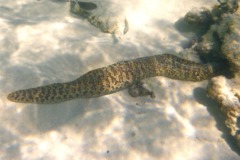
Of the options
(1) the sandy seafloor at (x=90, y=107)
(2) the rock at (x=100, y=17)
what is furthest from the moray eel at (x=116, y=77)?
(2) the rock at (x=100, y=17)

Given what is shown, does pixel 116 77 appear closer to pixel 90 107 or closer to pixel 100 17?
pixel 90 107

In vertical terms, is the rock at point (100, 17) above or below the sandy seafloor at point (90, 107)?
above

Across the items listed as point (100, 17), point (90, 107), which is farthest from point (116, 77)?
point (100, 17)

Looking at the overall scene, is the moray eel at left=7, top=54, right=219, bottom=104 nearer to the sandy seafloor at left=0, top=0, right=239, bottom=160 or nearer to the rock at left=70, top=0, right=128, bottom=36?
the sandy seafloor at left=0, top=0, right=239, bottom=160

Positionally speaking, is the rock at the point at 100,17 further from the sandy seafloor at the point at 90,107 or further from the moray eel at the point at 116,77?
the moray eel at the point at 116,77

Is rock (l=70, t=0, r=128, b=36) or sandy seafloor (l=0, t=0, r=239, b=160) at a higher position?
rock (l=70, t=0, r=128, b=36)

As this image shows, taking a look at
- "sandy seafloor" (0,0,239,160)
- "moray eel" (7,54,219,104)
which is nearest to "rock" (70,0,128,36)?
"sandy seafloor" (0,0,239,160)
